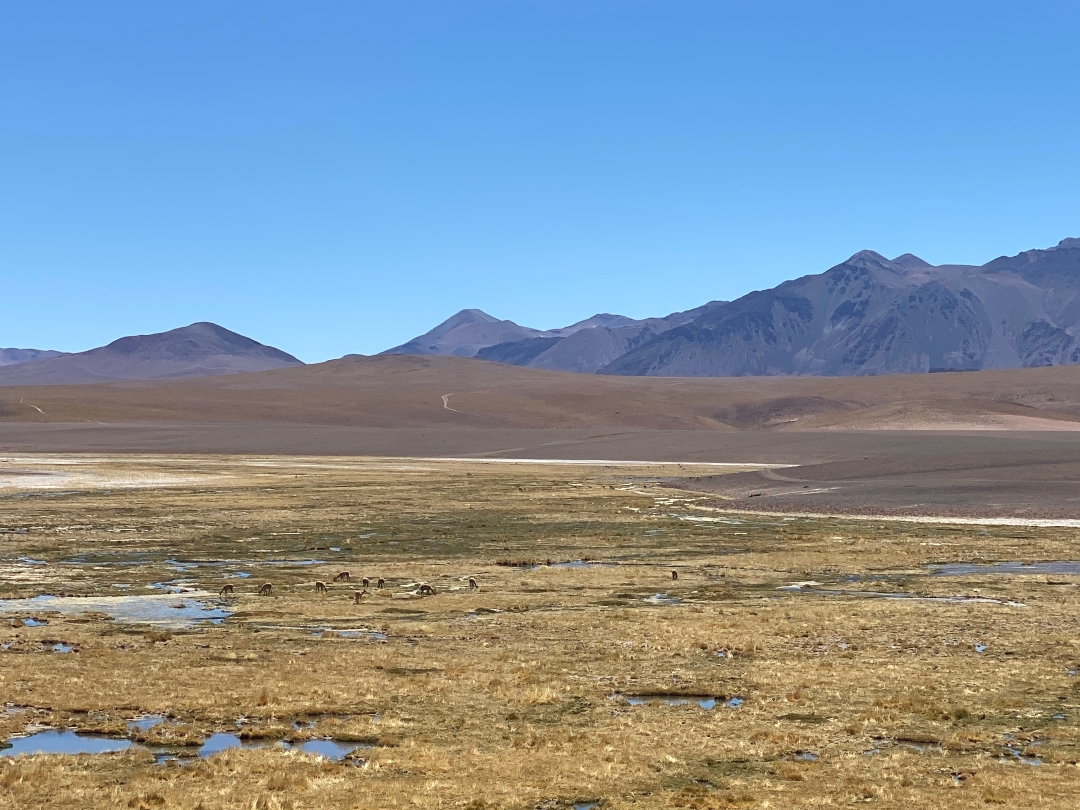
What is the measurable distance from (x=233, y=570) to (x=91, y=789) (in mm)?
20909

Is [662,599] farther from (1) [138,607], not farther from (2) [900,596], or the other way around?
(1) [138,607]

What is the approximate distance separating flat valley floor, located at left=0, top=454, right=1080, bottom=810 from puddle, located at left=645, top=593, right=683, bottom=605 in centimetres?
14

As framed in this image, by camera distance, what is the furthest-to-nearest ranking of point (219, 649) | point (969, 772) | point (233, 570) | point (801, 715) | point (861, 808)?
1. point (233, 570)
2. point (219, 649)
3. point (801, 715)
4. point (969, 772)
5. point (861, 808)

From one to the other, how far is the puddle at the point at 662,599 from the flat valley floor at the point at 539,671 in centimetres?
14

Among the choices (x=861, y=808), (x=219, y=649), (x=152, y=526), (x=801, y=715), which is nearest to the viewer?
(x=861, y=808)

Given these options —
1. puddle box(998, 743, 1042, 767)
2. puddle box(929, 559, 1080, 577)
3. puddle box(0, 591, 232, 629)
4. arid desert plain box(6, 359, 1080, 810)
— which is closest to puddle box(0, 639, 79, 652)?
arid desert plain box(6, 359, 1080, 810)

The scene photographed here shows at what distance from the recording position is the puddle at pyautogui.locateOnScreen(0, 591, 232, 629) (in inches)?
955

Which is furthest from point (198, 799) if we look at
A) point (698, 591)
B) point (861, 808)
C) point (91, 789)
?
point (698, 591)

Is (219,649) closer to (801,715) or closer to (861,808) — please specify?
(801,715)

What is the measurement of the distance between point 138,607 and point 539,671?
10.9m

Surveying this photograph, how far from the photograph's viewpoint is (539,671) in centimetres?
1880

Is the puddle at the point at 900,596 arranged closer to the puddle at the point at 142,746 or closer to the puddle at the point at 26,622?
the puddle at the point at 26,622

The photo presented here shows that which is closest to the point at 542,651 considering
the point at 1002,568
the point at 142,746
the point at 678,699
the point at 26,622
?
the point at 678,699

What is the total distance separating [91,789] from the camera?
12570mm
